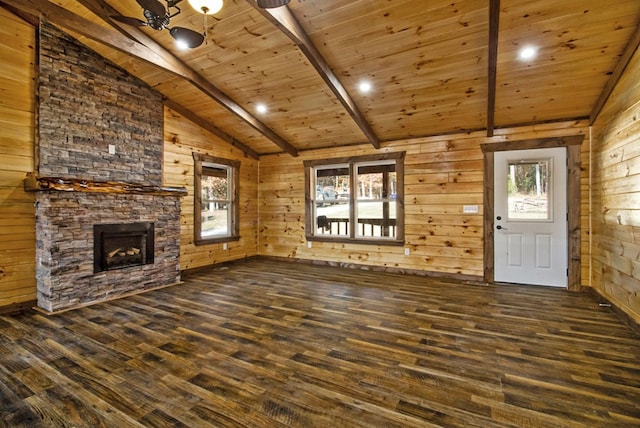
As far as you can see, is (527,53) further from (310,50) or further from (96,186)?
(96,186)

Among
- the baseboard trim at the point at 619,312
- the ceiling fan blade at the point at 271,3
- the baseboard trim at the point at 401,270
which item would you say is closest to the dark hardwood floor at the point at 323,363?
the baseboard trim at the point at 619,312

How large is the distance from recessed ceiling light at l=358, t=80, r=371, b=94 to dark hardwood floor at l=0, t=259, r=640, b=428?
2799mm

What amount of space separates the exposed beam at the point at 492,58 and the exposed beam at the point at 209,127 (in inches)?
179

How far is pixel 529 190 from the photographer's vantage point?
14.8ft

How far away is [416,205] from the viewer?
5.30m

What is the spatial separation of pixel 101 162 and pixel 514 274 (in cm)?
617

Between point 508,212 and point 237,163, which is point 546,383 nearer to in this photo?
point 508,212

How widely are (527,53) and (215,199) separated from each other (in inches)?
210

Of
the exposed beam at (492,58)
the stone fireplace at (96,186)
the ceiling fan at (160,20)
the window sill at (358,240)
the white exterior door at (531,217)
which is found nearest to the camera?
the ceiling fan at (160,20)

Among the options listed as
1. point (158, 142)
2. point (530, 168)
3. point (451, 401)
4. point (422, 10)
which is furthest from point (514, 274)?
point (158, 142)

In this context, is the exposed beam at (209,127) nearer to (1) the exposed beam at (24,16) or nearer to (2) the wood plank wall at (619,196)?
(1) the exposed beam at (24,16)

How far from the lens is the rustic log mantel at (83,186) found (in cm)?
344

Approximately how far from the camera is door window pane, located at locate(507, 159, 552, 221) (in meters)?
4.43

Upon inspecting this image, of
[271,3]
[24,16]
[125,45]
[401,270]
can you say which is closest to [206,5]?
[271,3]
